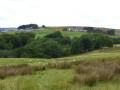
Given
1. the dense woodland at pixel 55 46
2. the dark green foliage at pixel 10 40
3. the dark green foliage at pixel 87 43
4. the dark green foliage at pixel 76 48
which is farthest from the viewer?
the dark green foliage at pixel 10 40

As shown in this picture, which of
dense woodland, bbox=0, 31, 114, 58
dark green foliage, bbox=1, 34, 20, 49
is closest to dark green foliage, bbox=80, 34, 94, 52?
dense woodland, bbox=0, 31, 114, 58

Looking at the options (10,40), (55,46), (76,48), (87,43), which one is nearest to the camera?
(55,46)

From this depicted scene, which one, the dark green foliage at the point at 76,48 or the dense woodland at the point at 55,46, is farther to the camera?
the dark green foliage at the point at 76,48

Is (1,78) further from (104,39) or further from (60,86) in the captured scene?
(104,39)

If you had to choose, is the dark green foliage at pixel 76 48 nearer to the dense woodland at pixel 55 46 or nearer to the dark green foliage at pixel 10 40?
the dense woodland at pixel 55 46

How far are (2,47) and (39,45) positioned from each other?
2644 centimetres

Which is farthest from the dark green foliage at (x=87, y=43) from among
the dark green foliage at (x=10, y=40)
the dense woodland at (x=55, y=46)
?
the dark green foliage at (x=10, y=40)

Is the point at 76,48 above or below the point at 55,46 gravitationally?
below

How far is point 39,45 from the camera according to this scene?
6359cm

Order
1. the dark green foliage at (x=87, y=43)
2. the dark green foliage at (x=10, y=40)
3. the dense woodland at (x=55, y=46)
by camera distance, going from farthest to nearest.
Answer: the dark green foliage at (x=10, y=40) → the dark green foliage at (x=87, y=43) → the dense woodland at (x=55, y=46)

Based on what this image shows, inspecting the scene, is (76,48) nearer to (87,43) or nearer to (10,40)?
(87,43)

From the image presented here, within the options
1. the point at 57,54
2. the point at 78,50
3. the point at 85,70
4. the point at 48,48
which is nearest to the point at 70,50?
the point at 78,50

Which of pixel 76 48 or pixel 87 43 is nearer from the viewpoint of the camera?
pixel 76 48

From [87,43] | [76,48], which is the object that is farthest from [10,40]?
[87,43]
